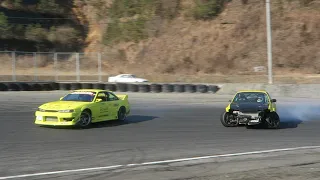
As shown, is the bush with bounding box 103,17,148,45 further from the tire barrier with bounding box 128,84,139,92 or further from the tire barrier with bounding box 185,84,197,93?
the tire barrier with bounding box 185,84,197,93

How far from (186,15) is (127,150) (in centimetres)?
5071

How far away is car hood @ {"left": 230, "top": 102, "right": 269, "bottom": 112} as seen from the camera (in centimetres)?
1573

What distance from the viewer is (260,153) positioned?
10930mm

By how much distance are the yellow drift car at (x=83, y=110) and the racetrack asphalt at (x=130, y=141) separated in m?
0.30

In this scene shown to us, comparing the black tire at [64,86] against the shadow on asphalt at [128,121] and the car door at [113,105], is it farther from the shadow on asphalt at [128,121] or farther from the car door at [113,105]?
the car door at [113,105]

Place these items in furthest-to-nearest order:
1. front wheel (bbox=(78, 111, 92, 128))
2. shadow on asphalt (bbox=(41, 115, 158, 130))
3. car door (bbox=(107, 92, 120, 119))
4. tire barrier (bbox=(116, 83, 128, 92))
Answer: tire barrier (bbox=(116, 83, 128, 92))
car door (bbox=(107, 92, 120, 119))
shadow on asphalt (bbox=(41, 115, 158, 130))
front wheel (bbox=(78, 111, 92, 128))

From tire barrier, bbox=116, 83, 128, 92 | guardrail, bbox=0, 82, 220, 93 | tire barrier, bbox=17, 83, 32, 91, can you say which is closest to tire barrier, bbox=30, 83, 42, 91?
guardrail, bbox=0, 82, 220, 93

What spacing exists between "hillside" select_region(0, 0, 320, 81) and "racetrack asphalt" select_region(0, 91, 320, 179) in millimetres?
34075

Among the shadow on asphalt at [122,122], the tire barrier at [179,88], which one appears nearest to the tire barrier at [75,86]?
the tire barrier at [179,88]

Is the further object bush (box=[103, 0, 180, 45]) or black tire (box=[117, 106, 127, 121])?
bush (box=[103, 0, 180, 45])

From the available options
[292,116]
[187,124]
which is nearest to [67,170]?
[187,124]

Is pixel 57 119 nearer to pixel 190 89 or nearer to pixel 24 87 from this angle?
pixel 190 89

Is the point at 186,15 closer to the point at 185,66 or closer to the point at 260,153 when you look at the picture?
the point at 185,66

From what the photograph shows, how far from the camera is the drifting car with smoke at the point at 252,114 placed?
51.2 feet
